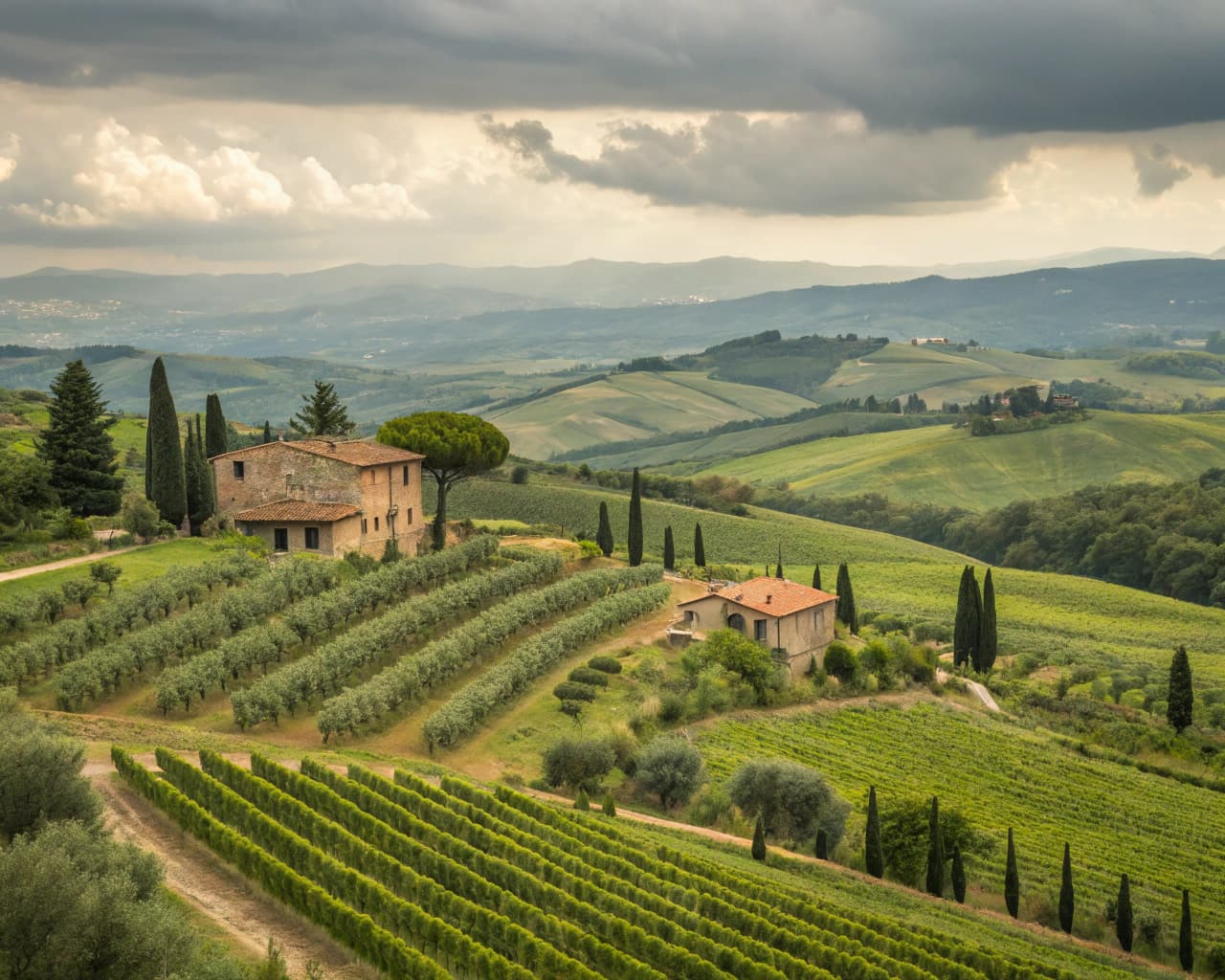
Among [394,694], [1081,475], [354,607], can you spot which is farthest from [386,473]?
[1081,475]

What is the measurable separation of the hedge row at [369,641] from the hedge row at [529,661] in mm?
3925

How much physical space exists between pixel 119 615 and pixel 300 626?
6.36 m

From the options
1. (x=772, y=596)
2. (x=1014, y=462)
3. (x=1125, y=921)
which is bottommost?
(x=1014, y=462)

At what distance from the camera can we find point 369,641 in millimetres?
46562

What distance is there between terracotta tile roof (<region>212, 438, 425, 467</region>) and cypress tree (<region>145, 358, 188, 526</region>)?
2.46 m

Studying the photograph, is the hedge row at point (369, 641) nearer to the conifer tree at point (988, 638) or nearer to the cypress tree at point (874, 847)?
the cypress tree at point (874, 847)

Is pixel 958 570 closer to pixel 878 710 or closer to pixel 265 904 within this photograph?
pixel 878 710

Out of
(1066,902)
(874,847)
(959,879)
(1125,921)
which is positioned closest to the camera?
(1125,921)

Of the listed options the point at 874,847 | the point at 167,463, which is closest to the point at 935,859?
the point at 874,847

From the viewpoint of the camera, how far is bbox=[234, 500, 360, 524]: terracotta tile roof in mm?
58562

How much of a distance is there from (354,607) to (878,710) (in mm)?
23739

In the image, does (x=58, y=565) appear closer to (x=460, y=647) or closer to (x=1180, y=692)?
(x=460, y=647)

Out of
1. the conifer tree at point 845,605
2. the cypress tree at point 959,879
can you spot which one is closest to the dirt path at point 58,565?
the cypress tree at point 959,879

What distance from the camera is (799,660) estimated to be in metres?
60.0
